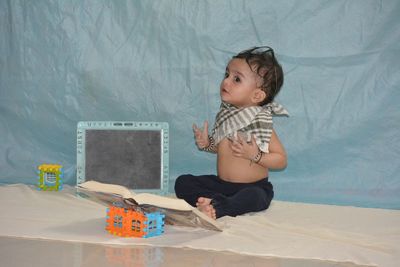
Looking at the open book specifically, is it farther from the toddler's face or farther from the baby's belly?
the toddler's face

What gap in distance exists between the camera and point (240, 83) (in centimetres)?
179

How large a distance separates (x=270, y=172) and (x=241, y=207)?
0.41 m

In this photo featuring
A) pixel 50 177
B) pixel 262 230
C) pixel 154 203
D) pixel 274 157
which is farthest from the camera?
pixel 50 177

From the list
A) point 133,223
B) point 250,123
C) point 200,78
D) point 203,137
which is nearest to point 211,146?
point 203,137

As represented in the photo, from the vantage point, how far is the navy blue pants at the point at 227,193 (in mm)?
1668

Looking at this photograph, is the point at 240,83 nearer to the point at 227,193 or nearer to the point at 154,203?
the point at 227,193

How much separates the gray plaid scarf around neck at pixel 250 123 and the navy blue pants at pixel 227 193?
12 cm

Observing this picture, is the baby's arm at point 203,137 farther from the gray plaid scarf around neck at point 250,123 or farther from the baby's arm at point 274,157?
the baby's arm at point 274,157

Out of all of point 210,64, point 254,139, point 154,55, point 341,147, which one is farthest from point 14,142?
point 341,147

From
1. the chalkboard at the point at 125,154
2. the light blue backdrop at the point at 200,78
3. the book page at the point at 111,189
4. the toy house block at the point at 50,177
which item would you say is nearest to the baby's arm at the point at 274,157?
the light blue backdrop at the point at 200,78

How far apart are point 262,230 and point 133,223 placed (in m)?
0.34

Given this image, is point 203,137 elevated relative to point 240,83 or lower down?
lower down

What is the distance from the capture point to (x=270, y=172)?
206 centimetres

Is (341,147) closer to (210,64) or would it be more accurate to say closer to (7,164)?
(210,64)
